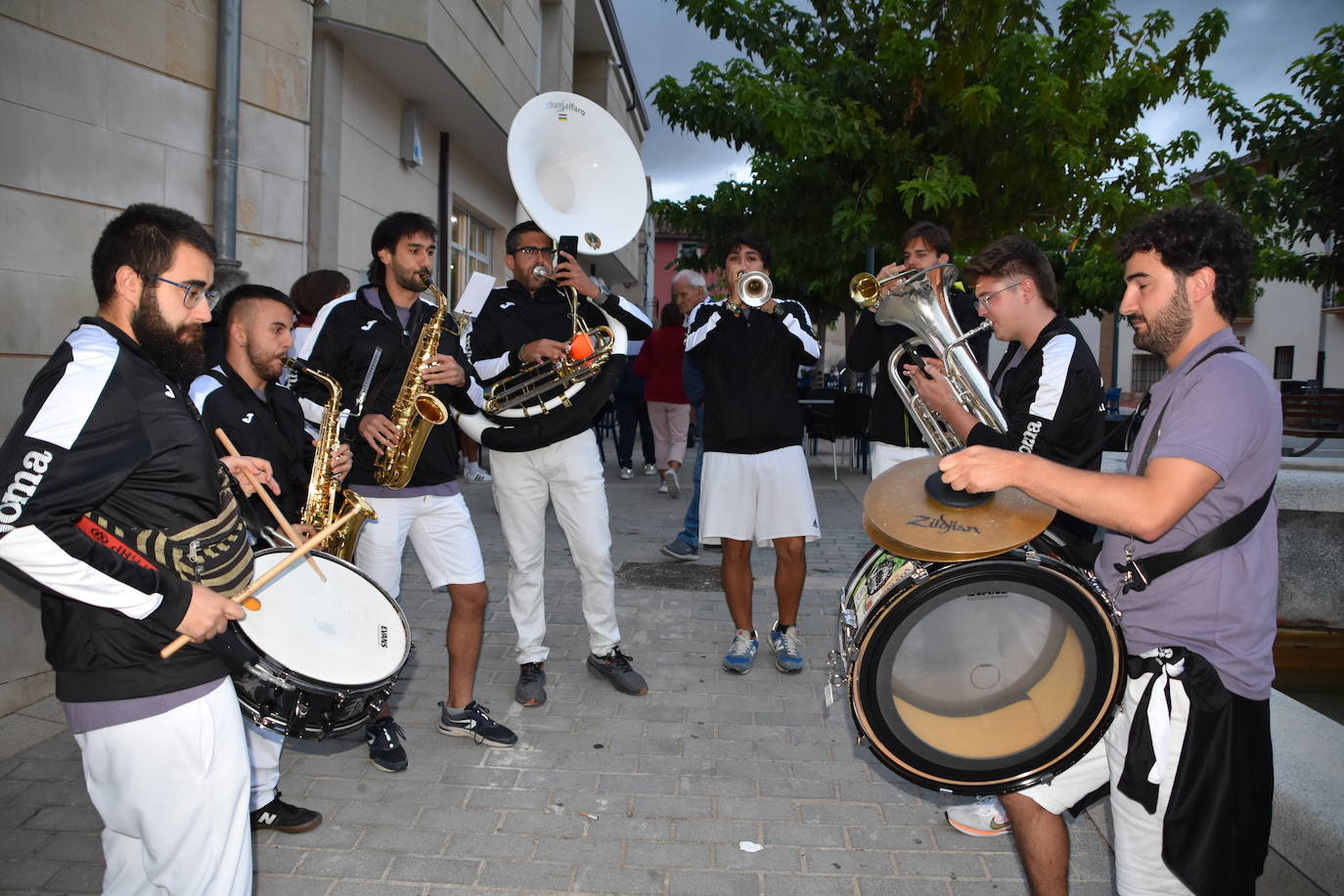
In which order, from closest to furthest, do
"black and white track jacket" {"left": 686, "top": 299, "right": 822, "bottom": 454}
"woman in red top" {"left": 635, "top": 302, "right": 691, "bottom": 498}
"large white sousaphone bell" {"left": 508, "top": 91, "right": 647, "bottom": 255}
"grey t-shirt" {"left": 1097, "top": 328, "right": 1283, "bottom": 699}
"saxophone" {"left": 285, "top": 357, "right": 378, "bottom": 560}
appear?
"grey t-shirt" {"left": 1097, "top": 328, "right": 1283, "bottom": 699} < "saxophone" {"left": 285, "top": 357, "right": 378, "bottom": 560} < "large white sousaphone bell" {"left": 508, "top": 91, "right": 647, "bottom": 255} < "black and white track jacket" {"left": 686, "top": 299, "right": 822, "bottom": 454} < "woman in red top" {"left": 635, "top": 302, "right": 691, "bottom": 498}

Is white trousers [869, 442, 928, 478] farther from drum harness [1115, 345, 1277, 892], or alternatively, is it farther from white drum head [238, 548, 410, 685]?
white drum head [238, 548, 410, 685]

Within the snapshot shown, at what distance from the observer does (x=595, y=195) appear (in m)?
4.45

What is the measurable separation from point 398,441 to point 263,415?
1.98 ft

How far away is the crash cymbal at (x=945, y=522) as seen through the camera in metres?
2.01

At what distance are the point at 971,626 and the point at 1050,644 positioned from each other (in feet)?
0.63

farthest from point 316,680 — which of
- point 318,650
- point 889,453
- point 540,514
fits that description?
point 889,453

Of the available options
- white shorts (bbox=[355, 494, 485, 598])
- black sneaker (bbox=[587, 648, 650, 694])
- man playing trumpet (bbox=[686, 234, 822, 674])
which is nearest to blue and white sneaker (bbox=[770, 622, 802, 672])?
man playing trumpet (bbox=[686, 234, 822, 674])

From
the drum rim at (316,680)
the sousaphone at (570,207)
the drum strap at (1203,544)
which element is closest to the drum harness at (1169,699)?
the drum strap at (1203,544)

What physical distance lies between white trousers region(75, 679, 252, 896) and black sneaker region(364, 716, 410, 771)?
4.85ft

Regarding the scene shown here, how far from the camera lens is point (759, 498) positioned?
472cm

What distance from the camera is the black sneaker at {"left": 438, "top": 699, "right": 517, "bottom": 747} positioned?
3.83 m

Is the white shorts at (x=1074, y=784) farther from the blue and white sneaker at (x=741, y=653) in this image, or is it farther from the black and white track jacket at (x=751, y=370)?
the black and white track jacket at (x=751, y=370)

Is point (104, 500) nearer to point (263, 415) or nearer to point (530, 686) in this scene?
point (263, 415)

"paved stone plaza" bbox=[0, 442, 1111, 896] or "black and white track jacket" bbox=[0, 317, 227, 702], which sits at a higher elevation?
"black and white track jacket" bbox=[0, 317, 227, 702]
